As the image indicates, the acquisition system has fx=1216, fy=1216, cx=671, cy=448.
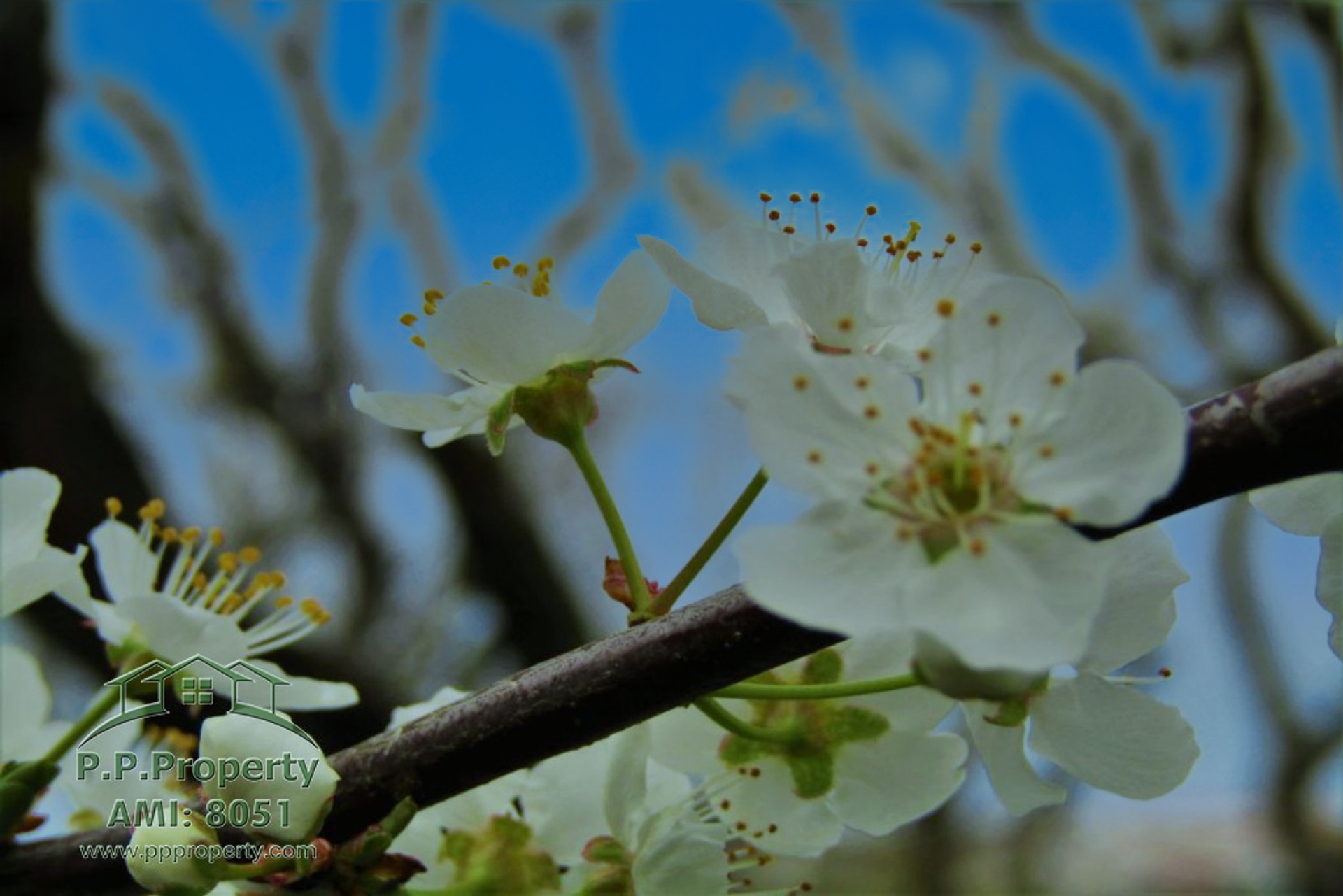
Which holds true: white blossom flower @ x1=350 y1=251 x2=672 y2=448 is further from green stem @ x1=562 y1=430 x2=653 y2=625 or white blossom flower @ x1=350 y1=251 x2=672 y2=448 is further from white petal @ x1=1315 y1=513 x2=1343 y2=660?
white petal @ x1=1315 y1=513 x2=1343 y2=660

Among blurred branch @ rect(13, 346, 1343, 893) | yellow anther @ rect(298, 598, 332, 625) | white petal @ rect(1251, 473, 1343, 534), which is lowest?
white petal @ rect(1251, 473, 1343, 534)

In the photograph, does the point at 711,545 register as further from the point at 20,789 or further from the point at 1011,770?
the point at 20,789

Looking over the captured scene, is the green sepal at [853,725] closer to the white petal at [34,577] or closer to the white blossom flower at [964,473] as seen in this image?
the white blossom flower at [964,473]

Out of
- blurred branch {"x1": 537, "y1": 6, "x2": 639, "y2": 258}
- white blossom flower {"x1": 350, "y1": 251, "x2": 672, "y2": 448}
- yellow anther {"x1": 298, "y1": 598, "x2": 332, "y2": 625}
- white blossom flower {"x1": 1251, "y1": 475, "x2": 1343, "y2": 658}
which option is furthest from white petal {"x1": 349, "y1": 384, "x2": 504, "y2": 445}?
blurred branch {"x1": 537, "y1": 6, "x2": 639, "y2": 258}

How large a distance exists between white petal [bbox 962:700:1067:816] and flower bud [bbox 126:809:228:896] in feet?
1.14

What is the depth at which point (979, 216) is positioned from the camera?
356 cm

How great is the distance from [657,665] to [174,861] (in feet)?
0.74

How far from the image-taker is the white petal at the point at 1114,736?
0.58 m

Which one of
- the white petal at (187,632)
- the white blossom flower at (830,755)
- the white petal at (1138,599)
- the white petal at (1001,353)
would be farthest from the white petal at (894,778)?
the white petal at (187,632)

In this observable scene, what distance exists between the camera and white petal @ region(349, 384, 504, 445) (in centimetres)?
58

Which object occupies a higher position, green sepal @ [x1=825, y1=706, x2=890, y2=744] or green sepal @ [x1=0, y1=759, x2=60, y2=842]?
green sepal @ [x1=0, y1=759, x2=60, y2=842]

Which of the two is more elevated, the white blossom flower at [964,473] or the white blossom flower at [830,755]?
the white blossom flower at [964,473]

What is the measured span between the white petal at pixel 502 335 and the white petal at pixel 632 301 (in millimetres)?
11

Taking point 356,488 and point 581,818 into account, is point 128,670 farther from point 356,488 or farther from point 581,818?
point 356,488
